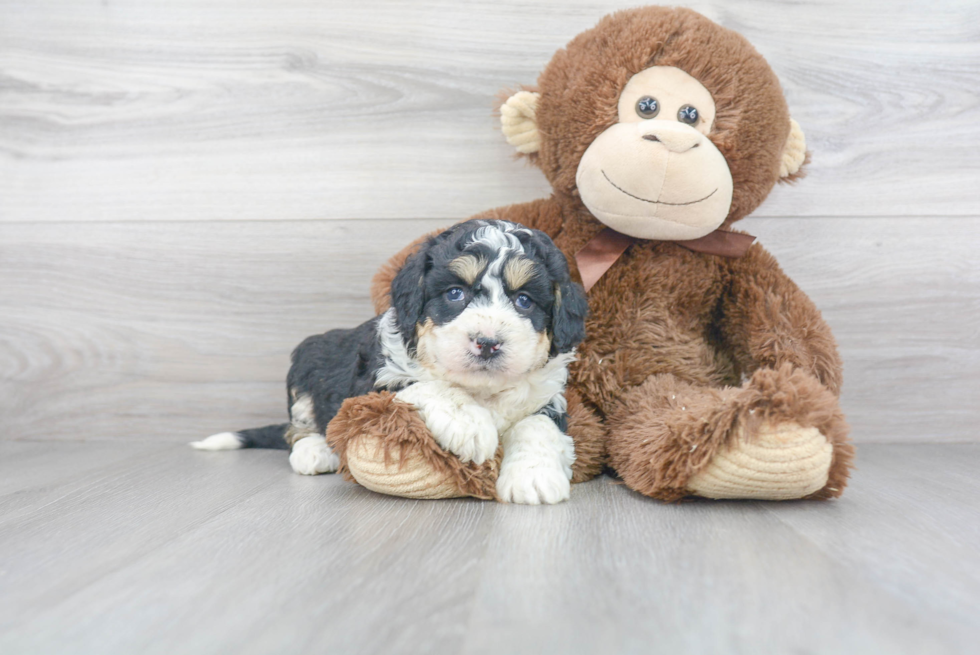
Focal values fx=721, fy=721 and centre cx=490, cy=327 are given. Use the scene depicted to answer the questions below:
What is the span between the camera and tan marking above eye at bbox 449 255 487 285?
1486 mm

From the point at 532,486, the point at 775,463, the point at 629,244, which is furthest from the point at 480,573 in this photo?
the point at 629,244

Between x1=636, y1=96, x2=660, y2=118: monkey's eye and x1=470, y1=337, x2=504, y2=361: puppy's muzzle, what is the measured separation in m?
0.70

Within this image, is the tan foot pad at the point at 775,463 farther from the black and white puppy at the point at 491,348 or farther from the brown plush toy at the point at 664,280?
the black and white puppy at the point at 491,348

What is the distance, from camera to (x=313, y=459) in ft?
6.11

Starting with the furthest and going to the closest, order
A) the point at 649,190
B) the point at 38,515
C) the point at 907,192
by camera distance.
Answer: the point at 907,192 < the point at 649,190 < the point at 38,515

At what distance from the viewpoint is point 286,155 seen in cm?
234

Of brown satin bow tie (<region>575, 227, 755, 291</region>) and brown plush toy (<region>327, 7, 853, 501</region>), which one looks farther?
brown satin bow tie (<region>575, 227, 755, 291</region>)

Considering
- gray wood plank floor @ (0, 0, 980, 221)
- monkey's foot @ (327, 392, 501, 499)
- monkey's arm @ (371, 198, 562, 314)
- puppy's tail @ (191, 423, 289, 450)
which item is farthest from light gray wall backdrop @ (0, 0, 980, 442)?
monkey's foot @ (327, 392, 501, 499)

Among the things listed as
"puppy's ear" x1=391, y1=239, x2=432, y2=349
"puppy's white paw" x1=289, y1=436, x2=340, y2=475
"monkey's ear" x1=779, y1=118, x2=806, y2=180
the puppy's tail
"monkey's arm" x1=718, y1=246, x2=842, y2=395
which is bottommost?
the puppy's tail

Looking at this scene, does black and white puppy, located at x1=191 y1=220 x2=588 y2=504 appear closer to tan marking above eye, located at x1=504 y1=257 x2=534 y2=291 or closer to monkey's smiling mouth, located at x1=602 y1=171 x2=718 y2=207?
tan marking above eye, located at x1=504 y1=257 x2=534 y2=291

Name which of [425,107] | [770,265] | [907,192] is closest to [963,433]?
[907,192]

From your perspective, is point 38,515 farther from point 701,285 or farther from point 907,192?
point 907,192

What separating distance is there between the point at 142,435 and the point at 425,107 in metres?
1.44

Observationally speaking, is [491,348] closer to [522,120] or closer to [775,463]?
[775,463]
